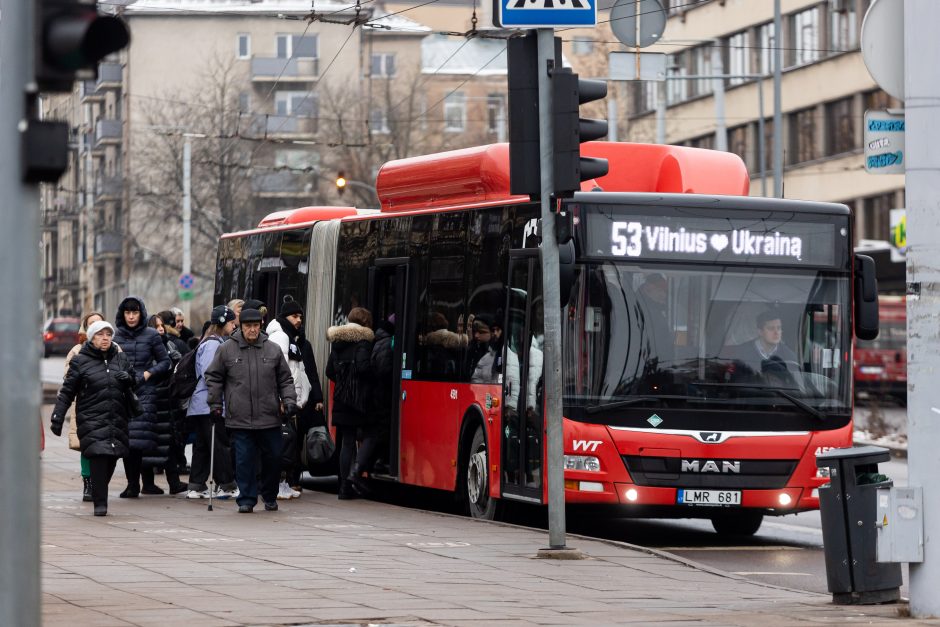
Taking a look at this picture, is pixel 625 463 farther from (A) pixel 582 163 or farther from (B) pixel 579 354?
(A) pixel 582 163

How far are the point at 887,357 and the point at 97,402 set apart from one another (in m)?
36.4

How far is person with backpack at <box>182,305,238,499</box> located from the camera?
1764 centimetres

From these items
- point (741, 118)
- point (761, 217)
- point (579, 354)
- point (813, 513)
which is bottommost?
point (813, 513)

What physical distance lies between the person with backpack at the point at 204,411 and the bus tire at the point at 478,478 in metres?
2.46

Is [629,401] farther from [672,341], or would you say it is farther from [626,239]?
[626,239]

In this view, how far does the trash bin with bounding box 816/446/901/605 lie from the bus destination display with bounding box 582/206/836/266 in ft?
14.9

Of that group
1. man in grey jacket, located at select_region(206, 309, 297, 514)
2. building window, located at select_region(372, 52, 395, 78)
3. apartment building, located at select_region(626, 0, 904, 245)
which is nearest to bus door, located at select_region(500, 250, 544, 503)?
man in grey jacket, located at select_region(206, 309, 297, 514)

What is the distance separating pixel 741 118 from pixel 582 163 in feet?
171

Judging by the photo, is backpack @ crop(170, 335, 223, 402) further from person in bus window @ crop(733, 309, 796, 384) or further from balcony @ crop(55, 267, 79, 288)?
balcony @ crop(55, 267, 79, 288)

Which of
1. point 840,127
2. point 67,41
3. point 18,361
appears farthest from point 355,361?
point 840,127

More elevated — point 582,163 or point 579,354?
point 582,163

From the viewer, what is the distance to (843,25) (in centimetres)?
5762

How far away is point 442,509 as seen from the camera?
18.4 m

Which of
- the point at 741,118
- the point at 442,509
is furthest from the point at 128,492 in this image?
the point at 741,118
